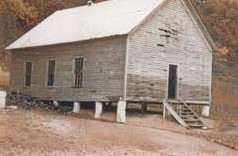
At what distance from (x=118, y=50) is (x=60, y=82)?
6.39 meters

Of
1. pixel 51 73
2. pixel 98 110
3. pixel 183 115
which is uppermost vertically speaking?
pixel 51 73

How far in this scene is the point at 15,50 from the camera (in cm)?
4391

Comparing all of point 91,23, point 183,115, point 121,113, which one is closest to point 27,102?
point 91,23

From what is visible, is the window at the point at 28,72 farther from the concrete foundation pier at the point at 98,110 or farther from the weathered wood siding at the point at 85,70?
the concrete foundation pier at the point at 98,110

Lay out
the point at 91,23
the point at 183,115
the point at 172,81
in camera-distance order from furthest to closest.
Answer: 1. the point at 91,23
2. the point at 172,81
3. the point at 183,115

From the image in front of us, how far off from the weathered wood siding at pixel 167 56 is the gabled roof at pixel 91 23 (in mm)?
947

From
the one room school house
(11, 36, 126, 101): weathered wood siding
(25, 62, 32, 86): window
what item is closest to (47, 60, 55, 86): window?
the one room school house

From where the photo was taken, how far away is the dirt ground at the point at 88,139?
2086 cm

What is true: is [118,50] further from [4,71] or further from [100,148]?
[4,71]

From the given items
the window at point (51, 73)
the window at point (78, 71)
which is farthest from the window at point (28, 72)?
the window at point (78, 71)

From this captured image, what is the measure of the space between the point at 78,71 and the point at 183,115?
727 cm

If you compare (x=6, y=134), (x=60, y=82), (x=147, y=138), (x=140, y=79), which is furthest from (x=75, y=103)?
(x=6, y=134)

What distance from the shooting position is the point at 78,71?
3681cm

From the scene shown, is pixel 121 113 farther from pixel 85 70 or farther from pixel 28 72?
pixel 28 72
